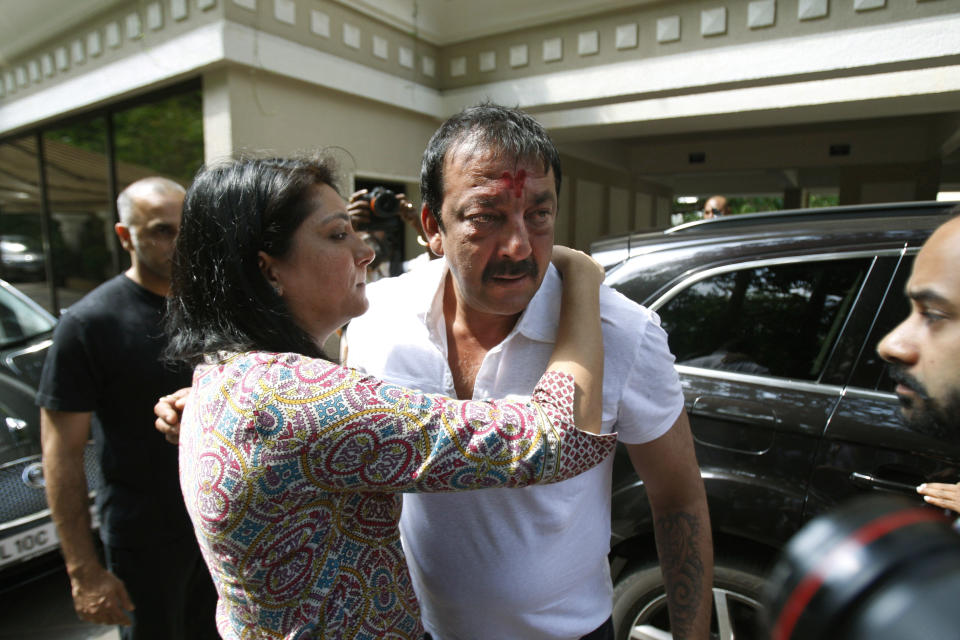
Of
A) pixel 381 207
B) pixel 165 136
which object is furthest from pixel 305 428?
pixel 165 136

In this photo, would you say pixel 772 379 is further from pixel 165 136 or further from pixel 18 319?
pixel 165 136

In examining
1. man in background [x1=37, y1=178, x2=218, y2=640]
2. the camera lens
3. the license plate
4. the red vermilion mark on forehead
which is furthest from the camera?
the camera lens

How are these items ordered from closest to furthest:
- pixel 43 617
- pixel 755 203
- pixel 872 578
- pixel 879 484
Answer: pixel 872 578 < pixel 879 484 < pixel 43 617 < pixel 755 203

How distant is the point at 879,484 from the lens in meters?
1.66

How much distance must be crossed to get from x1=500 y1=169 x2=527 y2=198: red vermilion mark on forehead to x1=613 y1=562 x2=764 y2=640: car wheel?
4.73 ft

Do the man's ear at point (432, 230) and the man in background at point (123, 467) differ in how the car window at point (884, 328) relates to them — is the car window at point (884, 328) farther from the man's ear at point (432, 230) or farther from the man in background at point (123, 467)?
the man in background at point (123, 467)

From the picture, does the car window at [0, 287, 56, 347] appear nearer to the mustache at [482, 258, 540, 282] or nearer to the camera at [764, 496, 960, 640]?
the mustache at [482, 258, 540, 282]

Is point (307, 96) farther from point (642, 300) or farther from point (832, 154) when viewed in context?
point (832, 154)

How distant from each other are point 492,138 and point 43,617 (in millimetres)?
3407

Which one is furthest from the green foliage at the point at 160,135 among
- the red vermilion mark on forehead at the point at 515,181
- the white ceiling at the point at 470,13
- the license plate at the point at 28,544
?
the red vermilion mark on forehead at the point at 515,181

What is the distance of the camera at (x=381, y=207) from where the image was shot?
3.55m

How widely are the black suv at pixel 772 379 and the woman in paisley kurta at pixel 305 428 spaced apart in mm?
993

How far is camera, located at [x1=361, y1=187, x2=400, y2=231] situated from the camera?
355 centimetres

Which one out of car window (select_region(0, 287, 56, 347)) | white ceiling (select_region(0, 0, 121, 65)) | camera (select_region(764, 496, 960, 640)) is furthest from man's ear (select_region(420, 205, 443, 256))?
white ceiling (select_region(0, 0, 121, 65))
